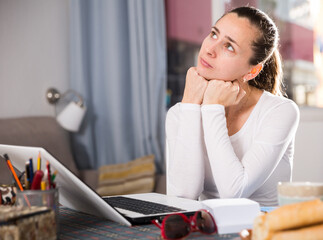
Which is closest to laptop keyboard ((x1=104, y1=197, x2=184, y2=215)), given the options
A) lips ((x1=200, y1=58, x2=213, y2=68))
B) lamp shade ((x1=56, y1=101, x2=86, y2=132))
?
lips ((x1=200, y1=58, x2=213, y2=68))

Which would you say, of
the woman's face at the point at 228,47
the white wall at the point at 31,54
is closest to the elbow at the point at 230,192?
the woman's face at the point at 228,47

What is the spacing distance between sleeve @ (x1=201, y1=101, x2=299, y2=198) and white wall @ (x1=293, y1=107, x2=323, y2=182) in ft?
2.72

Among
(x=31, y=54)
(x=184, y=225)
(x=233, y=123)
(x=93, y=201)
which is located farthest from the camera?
(x=31, y=54)

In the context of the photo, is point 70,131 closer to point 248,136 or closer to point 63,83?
point 63,83

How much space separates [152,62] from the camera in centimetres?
340

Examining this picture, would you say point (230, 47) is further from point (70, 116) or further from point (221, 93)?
point (70, 116)

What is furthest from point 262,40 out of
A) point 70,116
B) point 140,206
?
point 70,116

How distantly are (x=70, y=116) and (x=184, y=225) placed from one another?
237 centimetres

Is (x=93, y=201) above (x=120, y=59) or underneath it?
underneath

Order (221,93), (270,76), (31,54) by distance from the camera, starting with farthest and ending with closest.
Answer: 1. (31,54)
2. (270,76)
3. (221,93)

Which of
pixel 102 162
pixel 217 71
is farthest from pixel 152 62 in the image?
pixel 217 71

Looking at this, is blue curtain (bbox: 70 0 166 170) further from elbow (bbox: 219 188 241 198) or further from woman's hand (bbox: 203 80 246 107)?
elbow (bbox: 219 188 241 198)

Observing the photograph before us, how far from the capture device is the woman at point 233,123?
1.50 meters

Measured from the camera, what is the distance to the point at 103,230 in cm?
103
